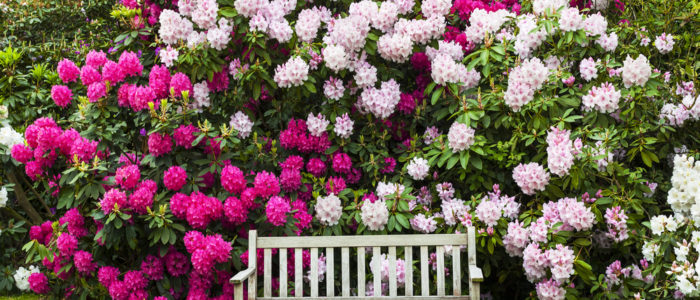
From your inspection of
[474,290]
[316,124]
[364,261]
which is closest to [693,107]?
[474,290]

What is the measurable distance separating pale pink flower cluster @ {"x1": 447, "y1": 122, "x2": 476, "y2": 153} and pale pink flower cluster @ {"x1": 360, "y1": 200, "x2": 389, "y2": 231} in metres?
0.50

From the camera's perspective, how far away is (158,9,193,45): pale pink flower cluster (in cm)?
345

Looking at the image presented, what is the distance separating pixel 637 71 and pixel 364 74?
1.45 m

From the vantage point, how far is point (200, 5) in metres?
3.39

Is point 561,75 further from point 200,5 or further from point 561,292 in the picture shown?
point 200,5

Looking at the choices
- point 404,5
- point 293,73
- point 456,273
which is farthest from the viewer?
point 404,5

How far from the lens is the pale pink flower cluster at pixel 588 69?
3.32m

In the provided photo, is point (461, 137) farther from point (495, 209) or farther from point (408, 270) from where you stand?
point (408, 270)

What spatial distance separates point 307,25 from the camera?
3.49 m

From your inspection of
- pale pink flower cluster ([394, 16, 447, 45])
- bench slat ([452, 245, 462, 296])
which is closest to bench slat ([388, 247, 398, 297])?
bench slat ([452, 245, 462, 296])

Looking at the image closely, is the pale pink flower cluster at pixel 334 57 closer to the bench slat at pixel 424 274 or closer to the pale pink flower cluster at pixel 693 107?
the bench slat at pixel 424 274

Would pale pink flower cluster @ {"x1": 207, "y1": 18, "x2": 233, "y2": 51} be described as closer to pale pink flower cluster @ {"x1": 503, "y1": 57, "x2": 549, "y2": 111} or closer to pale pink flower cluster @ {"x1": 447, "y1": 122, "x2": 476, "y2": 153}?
pale pink flower cluster @ {"x1": 447, "y1": 122, "x2": 476, "y2": 153}

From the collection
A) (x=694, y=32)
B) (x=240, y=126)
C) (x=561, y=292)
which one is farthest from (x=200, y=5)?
(x=694, y=32)

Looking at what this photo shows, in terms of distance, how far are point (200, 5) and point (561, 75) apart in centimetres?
201
